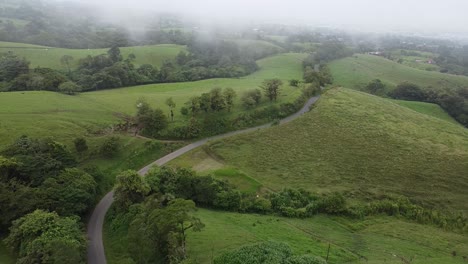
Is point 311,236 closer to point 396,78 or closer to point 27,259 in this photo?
point 27,259

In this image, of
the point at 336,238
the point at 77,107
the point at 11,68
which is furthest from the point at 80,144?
the point at 11,68

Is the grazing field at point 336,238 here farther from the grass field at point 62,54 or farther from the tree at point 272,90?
the grass field at point 62,54

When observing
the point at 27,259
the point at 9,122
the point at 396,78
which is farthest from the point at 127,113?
the point at 396,78

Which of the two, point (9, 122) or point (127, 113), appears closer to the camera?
point (9, 122)

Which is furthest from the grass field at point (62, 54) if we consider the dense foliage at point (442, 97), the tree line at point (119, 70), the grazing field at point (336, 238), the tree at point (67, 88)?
the grazing field at point (336, 238)

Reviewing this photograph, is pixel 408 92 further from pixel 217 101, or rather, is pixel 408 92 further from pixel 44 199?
pixel 44 199

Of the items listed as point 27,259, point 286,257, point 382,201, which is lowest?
point 382,201
